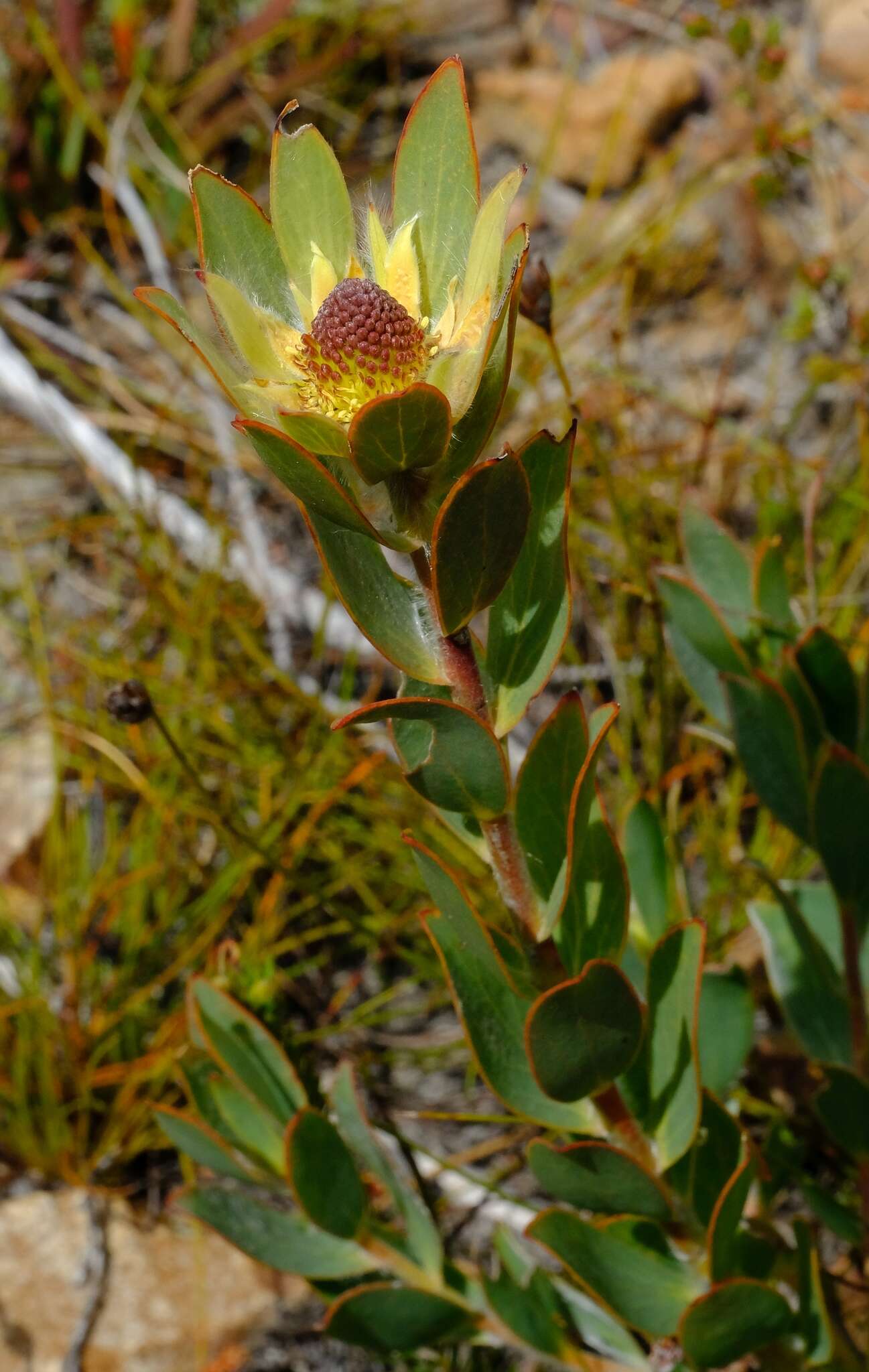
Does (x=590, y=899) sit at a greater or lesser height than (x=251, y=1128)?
greater

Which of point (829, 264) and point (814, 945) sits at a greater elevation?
point (829, 264)

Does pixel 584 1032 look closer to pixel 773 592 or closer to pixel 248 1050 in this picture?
pixel 248 1050

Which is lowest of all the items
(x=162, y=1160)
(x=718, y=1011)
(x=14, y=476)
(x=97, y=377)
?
(x=162, y=1160)

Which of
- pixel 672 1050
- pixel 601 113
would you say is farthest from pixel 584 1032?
pixel 601 113

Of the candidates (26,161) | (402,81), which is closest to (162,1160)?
(26,161)

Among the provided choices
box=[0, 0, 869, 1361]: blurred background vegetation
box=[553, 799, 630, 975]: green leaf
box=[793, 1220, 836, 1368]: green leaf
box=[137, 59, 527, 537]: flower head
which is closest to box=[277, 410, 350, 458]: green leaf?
box=[137, 59, 527, 537]: flower head

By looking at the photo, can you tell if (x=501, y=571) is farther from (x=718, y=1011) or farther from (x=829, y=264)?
(x=829, y=264)
